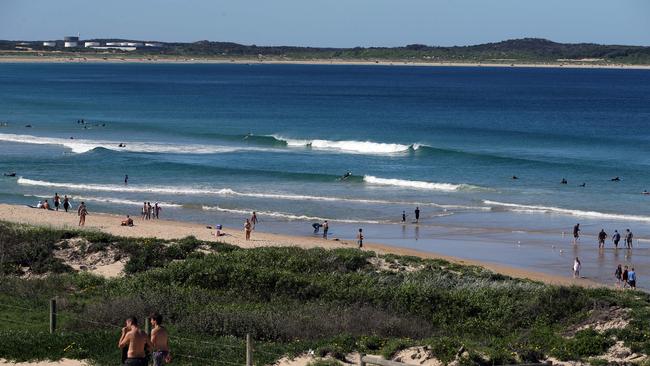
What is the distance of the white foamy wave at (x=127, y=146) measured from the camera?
63.1m

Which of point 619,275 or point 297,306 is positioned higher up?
point 297,306

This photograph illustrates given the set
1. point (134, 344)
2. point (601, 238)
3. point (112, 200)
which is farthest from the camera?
point (112, 200)

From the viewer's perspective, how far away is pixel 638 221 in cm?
3994

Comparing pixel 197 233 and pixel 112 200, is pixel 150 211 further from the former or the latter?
pixel 197 233

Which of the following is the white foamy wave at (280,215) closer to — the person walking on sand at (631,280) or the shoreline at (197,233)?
the shoreline at (197,233)

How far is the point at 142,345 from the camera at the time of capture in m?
12.8

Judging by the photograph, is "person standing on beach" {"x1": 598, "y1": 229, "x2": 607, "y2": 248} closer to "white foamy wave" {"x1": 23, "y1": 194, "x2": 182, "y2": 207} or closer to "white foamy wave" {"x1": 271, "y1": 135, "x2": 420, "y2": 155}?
"white foamy wave" {"x1": 23, "y1": 194, "x2": 182, "y2": 207}

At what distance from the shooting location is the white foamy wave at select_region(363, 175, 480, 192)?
4888 centimetres

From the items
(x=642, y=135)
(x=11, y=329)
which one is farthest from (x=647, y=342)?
(x=642, y=135)

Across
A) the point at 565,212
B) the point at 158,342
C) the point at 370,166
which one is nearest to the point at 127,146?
the point at 370,166

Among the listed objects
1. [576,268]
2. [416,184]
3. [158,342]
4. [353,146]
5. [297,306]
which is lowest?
[353,146]

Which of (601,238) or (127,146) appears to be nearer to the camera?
(601,238)

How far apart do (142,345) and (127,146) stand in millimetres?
53348

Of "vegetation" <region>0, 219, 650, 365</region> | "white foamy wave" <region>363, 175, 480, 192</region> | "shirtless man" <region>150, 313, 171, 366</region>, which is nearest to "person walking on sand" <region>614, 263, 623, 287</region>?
"vegetation" <region>0, 219, 650, 365</region>
